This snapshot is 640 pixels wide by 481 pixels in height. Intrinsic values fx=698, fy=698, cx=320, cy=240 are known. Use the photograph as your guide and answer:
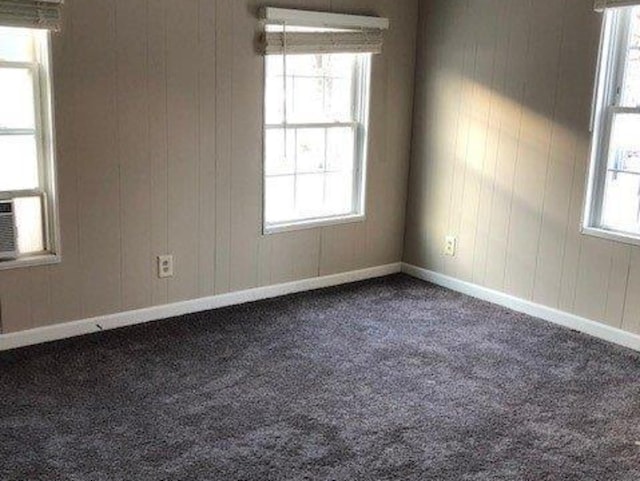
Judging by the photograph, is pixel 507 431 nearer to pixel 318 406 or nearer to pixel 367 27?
pixel 318 406

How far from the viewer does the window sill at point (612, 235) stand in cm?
381

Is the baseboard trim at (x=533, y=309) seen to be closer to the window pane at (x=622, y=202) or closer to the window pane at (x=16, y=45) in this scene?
the window pane at (x=622, y=202)

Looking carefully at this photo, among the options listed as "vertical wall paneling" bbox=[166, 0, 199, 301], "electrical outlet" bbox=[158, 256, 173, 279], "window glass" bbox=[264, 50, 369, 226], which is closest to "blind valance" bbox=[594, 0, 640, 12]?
"window glass" bbox=[264, 50, 369, 226]

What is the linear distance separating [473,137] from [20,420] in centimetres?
318

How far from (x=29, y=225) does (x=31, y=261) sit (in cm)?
20

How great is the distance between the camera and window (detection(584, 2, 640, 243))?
3789 mm

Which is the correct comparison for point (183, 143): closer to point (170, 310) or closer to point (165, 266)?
point (165, 266)

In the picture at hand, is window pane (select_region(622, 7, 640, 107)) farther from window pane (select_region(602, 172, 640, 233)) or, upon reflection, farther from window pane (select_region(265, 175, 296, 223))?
window pane (select_region(265, 175, 296, 223))

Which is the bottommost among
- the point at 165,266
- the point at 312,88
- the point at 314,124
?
the point at 165,266

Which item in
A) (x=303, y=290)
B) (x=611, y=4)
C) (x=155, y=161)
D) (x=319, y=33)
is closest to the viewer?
(x=611, y=4)

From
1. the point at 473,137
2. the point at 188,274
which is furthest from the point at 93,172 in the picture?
the point at 473,137

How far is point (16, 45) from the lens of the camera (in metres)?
3.45

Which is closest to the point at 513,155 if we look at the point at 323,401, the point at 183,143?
the point at 183,143

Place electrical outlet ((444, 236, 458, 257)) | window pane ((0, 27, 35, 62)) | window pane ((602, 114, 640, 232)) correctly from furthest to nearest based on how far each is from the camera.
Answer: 1. electrical outlet ((444, 236, 458, 257))
2. window pane ((602, 114, 640, 232))
3. window pane ((0, 27, 35, 62))
